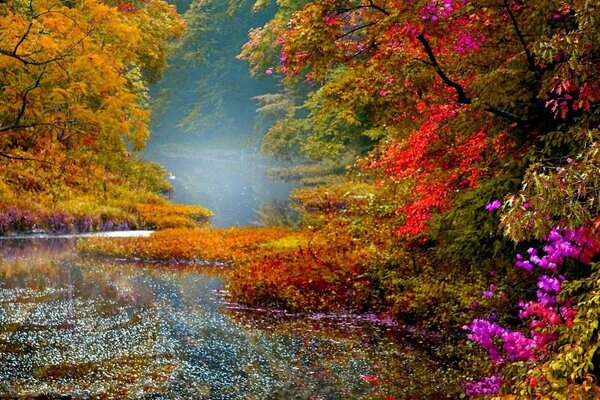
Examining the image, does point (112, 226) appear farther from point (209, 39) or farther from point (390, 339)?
point (209, 39)

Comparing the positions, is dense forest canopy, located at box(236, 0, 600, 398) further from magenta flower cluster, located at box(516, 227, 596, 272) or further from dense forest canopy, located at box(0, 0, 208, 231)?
dense forest canopy, located at box(0, 0, 208, 231)

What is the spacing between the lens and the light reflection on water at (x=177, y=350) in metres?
8.03

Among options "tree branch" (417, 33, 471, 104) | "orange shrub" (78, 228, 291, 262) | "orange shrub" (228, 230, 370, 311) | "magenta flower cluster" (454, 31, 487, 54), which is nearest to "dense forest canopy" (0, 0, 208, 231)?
"orange shrub" (78, 228, 291, 262)

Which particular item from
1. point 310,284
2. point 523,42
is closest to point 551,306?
point 523,42

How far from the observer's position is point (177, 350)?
9.62m

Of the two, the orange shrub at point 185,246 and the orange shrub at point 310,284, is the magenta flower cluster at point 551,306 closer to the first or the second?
the orange shrub at point 310,284

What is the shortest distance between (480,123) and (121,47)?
22.8m

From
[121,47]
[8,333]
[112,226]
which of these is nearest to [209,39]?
[121,47]

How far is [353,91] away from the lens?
9.93 m

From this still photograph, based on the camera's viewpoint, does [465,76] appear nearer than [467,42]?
No

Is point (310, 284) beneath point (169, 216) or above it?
above

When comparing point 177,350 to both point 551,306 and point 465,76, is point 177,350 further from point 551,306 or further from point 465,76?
point 465,76

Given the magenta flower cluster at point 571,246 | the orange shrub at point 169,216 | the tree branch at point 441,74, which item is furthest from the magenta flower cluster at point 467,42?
the orange shrub at point 169,216

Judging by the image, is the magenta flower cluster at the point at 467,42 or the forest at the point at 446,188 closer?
the forest at the point at 446,188
